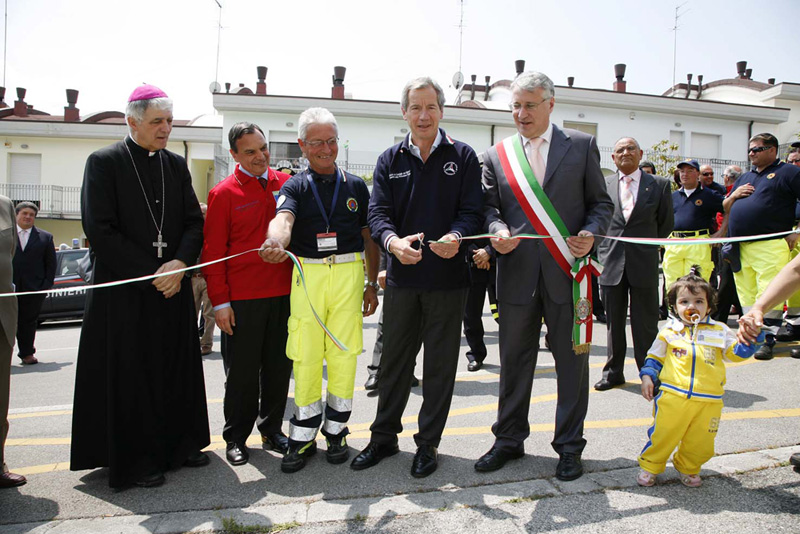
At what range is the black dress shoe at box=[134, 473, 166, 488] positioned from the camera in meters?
3.36

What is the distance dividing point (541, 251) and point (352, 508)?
1.83 meters

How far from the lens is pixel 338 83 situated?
91.2 ft

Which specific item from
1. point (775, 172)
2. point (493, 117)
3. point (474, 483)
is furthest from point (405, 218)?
point (493, 117)

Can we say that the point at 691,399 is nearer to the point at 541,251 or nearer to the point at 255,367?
the point at 541,251

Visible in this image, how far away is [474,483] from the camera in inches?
127

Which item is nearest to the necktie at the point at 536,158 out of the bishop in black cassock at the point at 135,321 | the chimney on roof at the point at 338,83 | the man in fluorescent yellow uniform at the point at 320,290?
the man in fluorescent yellow uniform at the point at 320,290

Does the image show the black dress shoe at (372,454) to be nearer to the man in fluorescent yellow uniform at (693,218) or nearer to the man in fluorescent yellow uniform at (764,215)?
the man in fluorescent yellow uniform at (764,215)

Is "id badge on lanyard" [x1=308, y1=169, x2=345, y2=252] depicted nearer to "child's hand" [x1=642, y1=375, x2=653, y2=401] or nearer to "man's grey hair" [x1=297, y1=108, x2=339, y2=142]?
"man's grey hair" [x1=297, y1=108, x2=339, y2=142]

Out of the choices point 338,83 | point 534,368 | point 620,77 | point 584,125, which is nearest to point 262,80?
point 338,83

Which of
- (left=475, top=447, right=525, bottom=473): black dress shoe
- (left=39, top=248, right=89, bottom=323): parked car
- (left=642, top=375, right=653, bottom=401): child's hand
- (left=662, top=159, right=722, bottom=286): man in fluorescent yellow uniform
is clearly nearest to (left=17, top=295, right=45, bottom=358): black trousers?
(left=39, top=248, right=89, bottom=323): parked car

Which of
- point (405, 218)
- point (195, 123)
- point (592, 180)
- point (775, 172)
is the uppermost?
point (195, 123)

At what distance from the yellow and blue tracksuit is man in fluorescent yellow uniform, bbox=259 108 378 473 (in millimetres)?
1820

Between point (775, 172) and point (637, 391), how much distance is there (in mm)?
2909

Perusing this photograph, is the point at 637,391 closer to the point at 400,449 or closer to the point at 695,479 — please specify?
the point at 695,479
